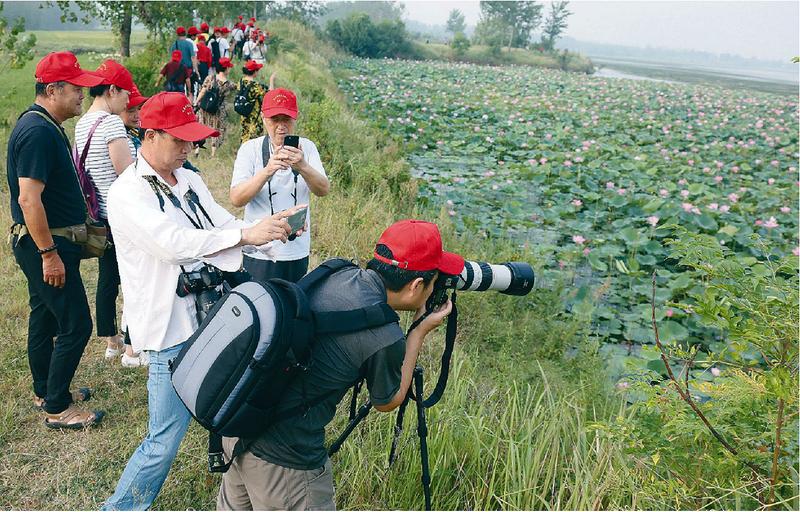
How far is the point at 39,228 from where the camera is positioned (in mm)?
2232

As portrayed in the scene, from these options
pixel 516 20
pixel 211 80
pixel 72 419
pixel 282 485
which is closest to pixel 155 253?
pixel 282 485

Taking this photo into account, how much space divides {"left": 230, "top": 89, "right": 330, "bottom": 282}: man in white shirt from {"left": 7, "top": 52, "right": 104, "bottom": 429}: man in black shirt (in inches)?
25.7

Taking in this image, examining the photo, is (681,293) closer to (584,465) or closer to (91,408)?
(584,465)

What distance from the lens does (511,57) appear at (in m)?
38.0

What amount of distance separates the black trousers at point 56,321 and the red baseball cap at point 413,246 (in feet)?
4.96

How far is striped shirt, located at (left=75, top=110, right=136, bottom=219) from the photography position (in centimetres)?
251

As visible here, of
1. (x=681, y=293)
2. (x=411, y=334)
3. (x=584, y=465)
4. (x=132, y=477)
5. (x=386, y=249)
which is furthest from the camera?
(x=681, y=293)

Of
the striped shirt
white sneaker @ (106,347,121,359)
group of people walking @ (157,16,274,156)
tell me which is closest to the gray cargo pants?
the striped shirt

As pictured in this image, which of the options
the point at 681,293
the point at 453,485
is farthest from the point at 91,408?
the point at 681,293

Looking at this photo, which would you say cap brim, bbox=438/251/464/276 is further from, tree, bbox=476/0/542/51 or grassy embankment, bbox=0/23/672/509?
tree, bbox=476/0/542/51

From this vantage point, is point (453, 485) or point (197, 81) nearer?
point (453, 485)

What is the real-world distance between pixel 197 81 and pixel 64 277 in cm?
622

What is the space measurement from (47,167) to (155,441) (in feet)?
3.59

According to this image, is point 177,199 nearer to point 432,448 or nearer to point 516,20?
point 432,448
